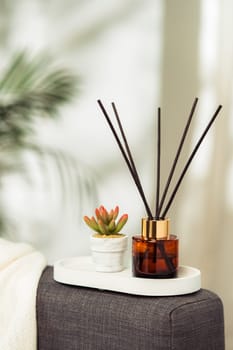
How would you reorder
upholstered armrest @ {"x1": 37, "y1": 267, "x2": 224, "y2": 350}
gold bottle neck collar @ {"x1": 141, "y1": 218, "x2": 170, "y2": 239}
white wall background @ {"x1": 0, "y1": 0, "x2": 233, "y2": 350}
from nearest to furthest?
upholstered armrest @ {"x1": 37, "y1": 267, "x2": 224, "y2": 350}
gold bottle neck collar @ {"x1": 141, "y1": 218, "x2": 170, "y2": 239}
white wall background @ {"x1": 0, "y1": 0, "x2": 233, "y2": 350}

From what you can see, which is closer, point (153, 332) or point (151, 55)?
point (153, 332)

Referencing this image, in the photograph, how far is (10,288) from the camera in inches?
63.1

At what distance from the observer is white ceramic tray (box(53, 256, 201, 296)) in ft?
4.63

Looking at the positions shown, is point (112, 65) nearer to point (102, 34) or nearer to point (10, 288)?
point (102, 34)

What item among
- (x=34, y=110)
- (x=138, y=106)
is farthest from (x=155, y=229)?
(x=34, y=110)

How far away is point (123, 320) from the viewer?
140cm

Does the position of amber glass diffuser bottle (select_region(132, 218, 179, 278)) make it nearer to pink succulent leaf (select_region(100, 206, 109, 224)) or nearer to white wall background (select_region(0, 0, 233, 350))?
pink succulent leaf (select_region(100, 206, 109, 224))

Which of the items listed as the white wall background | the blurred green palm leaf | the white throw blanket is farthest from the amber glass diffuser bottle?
the blurred green palm leaf

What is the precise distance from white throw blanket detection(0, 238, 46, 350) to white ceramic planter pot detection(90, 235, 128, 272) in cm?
17

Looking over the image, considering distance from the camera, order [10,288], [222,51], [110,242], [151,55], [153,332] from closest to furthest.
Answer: [153,332] → [110,242] → [10,288] → [222,51] → [151,55]

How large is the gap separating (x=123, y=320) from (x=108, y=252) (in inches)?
6.5

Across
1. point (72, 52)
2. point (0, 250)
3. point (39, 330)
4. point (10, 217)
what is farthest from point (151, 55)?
point (39, 330)

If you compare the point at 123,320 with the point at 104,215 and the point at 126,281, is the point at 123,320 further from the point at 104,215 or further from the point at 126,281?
the point at 104,215

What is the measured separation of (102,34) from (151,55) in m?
0.23
